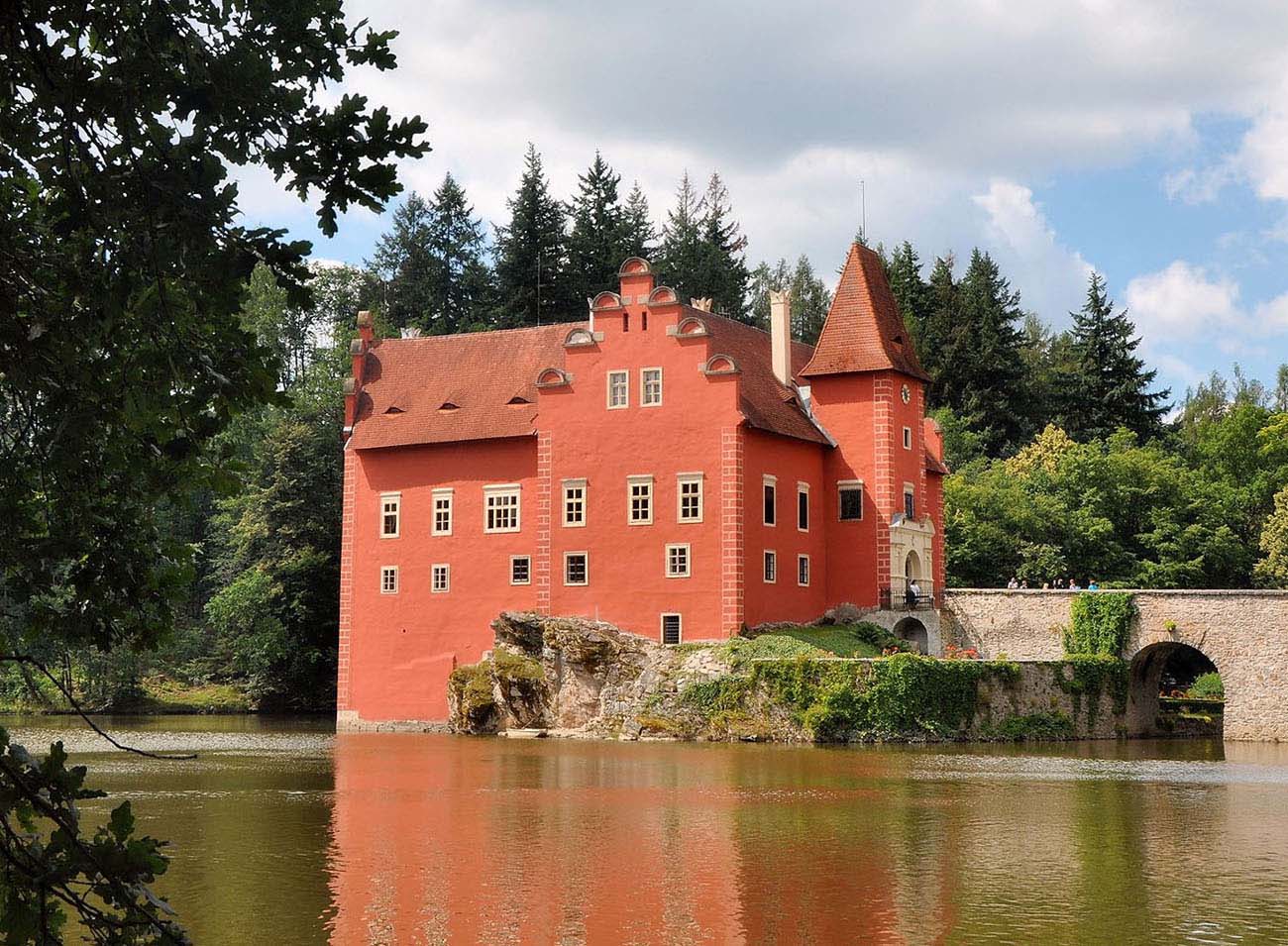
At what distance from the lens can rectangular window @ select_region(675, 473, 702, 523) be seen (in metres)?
41.5

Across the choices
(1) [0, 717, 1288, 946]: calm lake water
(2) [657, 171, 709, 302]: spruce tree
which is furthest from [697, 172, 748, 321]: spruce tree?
(1) [0, 717, 1288, 946]: calm lake water

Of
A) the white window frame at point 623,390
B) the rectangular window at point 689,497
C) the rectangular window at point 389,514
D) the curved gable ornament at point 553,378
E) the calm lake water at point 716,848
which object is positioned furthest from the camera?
the rectangular window at point 389,514

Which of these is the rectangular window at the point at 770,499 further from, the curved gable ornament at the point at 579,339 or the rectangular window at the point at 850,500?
the curved gable ornament at the point at 579,339

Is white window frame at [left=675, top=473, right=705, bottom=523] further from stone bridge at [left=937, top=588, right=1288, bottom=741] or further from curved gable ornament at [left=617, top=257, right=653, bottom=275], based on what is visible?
stone bridge at [left=937, top=588, right=1288, bottom=741]

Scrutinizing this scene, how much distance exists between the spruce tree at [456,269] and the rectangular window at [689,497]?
2418 centimetres

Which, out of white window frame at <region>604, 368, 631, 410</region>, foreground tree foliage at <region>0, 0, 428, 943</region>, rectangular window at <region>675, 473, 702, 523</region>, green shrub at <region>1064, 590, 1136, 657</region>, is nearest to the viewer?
foreground tree foliage at <region>0, 0, 428, 943</region>

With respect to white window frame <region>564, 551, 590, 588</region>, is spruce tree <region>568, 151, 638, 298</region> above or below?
above

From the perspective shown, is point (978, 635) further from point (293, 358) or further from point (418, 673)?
point (293, 358)

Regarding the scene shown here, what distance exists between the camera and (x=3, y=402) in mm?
7211

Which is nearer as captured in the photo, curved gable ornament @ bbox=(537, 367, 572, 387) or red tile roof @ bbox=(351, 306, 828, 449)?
curved gable ornament @ bbox=(537, 367, 572, 387)

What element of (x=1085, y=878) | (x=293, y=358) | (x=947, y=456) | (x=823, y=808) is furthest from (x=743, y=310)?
(x=1085, y=878)

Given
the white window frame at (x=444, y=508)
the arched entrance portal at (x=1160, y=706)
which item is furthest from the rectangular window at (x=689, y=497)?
the arched entrance portal at (x=1160, y=706)

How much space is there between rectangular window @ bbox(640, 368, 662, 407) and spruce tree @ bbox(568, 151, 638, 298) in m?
22.9

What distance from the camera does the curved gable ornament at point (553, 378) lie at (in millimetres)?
42844
